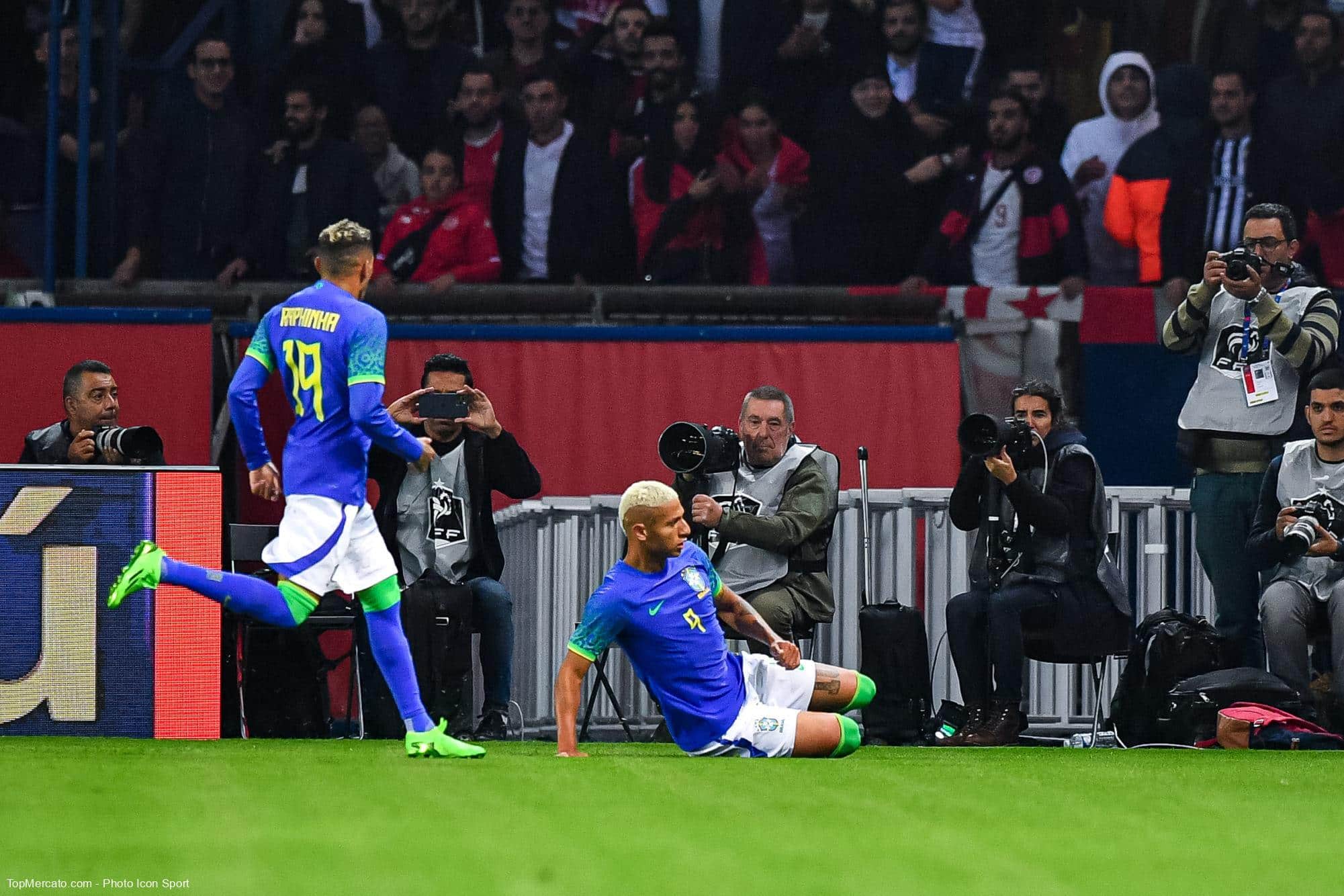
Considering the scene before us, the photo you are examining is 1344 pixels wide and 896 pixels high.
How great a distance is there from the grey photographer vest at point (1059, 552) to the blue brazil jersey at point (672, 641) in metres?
2.12

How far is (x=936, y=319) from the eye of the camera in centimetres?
1259

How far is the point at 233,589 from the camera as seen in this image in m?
7.20

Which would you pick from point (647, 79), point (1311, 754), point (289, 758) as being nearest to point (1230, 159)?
point (647, 79)

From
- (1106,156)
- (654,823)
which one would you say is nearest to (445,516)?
(654,823)

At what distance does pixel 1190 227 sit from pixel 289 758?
7703mm

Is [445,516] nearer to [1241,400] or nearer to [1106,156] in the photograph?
[1241,400]

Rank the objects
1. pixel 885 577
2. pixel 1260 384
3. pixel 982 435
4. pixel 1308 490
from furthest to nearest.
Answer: pixel 885 577 → pixel 1260 384 → pixel 1308 490 → pixel 982 435

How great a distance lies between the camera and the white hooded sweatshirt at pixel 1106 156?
13352 mm

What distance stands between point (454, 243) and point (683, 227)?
1423 mm

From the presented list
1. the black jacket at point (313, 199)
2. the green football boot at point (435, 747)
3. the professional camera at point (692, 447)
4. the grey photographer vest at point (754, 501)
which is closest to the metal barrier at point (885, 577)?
the grey photographer vest at point (754, 501)

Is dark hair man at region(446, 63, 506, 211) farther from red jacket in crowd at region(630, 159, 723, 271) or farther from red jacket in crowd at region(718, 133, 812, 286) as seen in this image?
red jacket in crowd at region(718, 133, 812, 286)

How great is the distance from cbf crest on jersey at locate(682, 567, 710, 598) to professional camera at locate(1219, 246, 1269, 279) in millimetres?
3107

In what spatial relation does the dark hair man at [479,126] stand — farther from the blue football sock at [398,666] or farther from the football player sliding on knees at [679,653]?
the blue football sock at [398,666]

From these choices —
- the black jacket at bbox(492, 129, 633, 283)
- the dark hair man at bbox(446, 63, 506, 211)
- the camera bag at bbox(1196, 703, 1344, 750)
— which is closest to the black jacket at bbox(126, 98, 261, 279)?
the dark hair man at bbox(446, 63, 506, 211)
